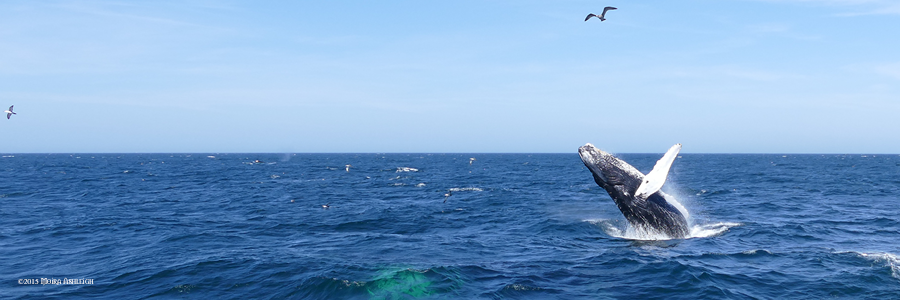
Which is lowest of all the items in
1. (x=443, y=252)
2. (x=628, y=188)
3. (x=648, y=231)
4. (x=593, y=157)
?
(x=443, y=252)

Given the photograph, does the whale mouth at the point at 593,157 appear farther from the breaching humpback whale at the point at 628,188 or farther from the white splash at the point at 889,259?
the white splash at the point at 889,259

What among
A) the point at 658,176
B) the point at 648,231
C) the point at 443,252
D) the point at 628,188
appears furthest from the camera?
the point at 648,231

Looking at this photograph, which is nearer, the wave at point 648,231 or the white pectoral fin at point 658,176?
the white pectoral fin at point 658,176

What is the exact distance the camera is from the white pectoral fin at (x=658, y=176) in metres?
15.8

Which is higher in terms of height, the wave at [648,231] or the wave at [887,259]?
the wave at [887,259]

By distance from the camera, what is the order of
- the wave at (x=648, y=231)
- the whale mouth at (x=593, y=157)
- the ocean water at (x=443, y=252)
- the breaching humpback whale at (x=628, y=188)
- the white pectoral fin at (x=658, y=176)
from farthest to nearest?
the wave at (x=648, y=231) → the whale mouth at (x=593, y=157) → the breaching humpback whale at (x=628, y=188) → the white pectoral fin at (x=658, y=176) → the ocean water at (x=443, y=252)

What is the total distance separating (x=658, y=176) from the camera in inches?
639

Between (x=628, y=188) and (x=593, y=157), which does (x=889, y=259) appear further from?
(x=593, y=157)

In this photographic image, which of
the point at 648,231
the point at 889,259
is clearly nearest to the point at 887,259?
the point at 889,259

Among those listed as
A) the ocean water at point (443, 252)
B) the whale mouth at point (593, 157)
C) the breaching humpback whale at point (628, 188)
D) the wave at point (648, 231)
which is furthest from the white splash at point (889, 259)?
the whale mouth at point (593, 157)

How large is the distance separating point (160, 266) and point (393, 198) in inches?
899

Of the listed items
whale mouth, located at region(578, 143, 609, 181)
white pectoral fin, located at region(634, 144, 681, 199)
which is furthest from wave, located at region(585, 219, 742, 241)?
white pectoral fin, located at region(634, 144, 681, 199)

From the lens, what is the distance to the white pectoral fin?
51.8 ft

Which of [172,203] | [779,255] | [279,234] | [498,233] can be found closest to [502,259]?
[498,233]
